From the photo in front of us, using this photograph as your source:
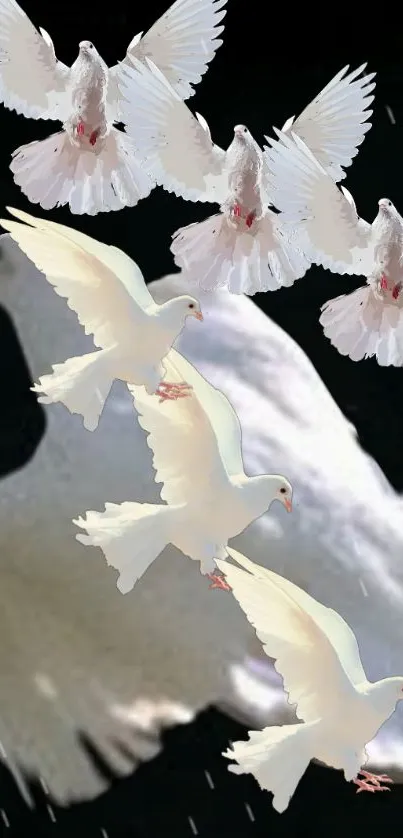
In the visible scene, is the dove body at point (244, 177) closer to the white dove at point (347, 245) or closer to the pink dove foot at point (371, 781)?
the white dove at point (347, 245)

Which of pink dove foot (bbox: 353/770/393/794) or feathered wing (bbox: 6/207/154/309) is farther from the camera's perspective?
pink dove foot (bbox: 353/770/393/794)

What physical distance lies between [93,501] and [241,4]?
0.80m

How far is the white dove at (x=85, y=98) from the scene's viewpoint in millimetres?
1379

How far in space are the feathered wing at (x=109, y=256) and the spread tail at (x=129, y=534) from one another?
0.80 feet

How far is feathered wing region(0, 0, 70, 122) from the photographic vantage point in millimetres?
1372

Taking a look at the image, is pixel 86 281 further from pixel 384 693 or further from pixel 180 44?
pixel 384 693

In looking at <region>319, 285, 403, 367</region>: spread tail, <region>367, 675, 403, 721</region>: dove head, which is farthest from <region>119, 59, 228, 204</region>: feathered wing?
<region>367, 675, 403, 721</region>: dove head

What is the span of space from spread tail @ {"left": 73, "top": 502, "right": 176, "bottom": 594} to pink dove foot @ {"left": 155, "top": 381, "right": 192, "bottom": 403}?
0.44ft

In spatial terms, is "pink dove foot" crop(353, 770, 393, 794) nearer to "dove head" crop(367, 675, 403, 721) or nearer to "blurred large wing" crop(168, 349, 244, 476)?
"dove head" crop(367, 675, 403, 721)

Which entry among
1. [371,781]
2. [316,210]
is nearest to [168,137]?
[316,210]

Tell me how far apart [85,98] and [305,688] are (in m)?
0.79

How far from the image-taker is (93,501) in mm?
1527

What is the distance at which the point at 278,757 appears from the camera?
4.15 feet

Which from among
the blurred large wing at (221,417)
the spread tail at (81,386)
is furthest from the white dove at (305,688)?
the spread tail at (81,386)
